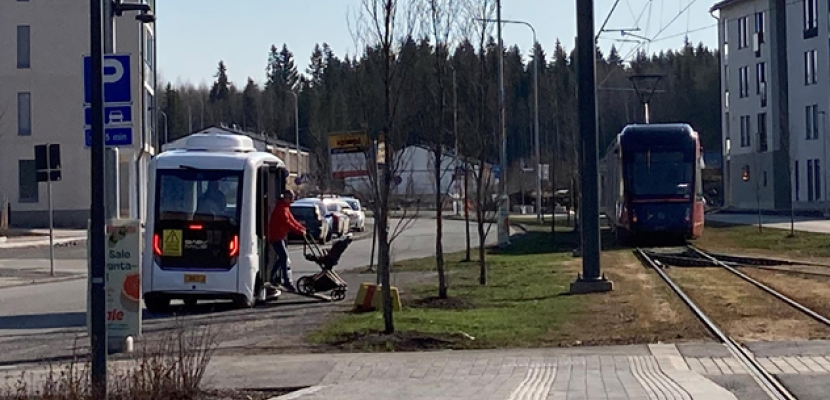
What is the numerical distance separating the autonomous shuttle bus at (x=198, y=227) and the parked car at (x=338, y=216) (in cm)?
2959

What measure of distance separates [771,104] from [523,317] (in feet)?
211

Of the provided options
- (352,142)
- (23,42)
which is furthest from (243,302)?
(23,42)

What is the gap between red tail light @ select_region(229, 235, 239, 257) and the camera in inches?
751

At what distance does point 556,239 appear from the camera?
1700 inches

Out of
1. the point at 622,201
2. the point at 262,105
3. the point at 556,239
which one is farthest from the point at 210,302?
the point at 262,105

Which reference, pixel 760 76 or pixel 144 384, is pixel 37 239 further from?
pixel 760 76

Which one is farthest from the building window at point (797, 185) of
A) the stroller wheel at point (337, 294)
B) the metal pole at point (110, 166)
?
the metal pole at point (110, 166)

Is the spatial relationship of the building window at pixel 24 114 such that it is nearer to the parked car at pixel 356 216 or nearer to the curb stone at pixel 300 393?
the parked car at pixel 356 216

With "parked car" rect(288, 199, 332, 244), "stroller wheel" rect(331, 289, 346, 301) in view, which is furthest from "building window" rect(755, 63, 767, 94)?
"stroller wheel" rect(331, 289, 346, 301)

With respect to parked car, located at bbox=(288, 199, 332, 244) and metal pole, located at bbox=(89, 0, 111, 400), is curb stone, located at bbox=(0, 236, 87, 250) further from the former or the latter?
metal pole, located at bbox=(89, 0, 111, 400)

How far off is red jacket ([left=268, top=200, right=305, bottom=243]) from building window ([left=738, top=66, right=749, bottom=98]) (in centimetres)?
6623

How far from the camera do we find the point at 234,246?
19.1 m

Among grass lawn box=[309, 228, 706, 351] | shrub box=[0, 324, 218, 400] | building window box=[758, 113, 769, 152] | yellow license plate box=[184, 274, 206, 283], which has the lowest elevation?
grass lawn box=[309, 228, 706, 351]

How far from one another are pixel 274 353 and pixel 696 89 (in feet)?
327
